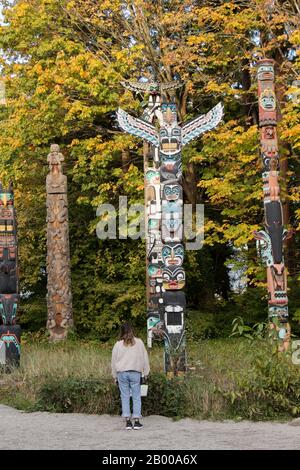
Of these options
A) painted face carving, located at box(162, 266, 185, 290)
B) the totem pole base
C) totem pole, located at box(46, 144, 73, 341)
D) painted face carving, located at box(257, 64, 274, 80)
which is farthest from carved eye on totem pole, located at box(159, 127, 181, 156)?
totem pole, located at box(46, 144, 73, 341)

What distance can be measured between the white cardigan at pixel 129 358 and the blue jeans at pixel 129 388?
7 centimetres

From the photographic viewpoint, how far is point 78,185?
20.6m

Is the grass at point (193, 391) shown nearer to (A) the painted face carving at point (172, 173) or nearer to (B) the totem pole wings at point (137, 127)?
(A) the painted face carving at point (172, 173)

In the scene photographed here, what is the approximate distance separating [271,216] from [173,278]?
289 cm

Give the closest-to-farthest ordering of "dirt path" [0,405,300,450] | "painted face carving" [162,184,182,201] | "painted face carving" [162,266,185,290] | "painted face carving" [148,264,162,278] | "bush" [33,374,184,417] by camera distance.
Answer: "dirt path" [0,405,300,450] < "bush" [33,374,184,417] < "painted face carving" [162,266,185,290] < "painted face carving" [162,184,182,201] < "painted face carving" [148,264,162,278]

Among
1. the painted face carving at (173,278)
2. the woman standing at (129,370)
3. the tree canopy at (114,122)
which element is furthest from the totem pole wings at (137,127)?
the tree canopy at (114,122)

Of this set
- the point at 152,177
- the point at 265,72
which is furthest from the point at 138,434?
the point at 152,177

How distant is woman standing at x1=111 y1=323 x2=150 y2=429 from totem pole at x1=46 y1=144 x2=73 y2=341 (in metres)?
8.04

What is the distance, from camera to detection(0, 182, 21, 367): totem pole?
37.3 ft

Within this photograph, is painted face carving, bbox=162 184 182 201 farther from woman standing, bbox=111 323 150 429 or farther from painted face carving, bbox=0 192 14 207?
painted face carving, bbox=0 192 14 207

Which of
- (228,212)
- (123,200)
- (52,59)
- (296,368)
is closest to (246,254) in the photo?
(228,212)

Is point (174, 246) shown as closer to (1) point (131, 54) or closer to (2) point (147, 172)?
(2) point (147, 172)

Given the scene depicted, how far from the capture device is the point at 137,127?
10820 mm

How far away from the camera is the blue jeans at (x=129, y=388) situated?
7.84m
